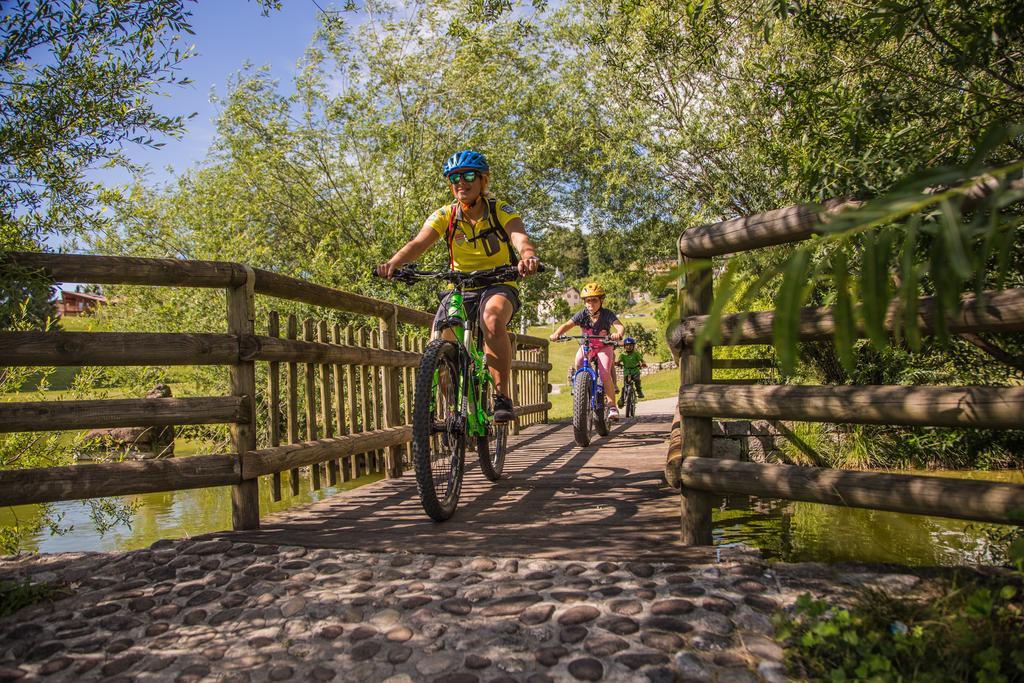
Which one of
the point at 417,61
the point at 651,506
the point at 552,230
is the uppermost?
the point at 417,61

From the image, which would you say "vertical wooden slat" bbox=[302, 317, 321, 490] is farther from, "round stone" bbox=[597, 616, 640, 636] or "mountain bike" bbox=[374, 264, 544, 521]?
"round stone" bbox=[597, 616, 640, 636]

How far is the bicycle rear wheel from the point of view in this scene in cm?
A: 514

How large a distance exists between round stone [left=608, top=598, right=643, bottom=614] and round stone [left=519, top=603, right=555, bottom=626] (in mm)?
230

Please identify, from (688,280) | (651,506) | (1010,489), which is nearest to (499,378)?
(651,506)

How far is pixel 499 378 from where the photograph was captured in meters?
5.19

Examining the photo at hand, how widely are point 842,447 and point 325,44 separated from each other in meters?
14.8

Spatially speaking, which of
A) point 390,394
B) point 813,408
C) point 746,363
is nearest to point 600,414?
point 746,363

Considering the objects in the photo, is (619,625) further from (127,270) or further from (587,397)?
(587,397)

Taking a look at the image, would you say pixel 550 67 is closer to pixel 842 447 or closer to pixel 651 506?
pixel 842 447

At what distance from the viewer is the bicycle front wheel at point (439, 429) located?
405cm

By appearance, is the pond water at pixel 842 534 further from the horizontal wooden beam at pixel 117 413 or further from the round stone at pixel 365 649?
the horizontal wooden beam at pixel 117 413

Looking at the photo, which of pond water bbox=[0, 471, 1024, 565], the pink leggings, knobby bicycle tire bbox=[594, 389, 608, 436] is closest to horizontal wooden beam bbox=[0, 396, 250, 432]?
pond water bbox=[0, 471, 1024, 565]

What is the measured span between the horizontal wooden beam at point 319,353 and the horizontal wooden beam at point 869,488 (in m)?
2.41

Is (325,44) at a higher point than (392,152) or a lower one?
higher
